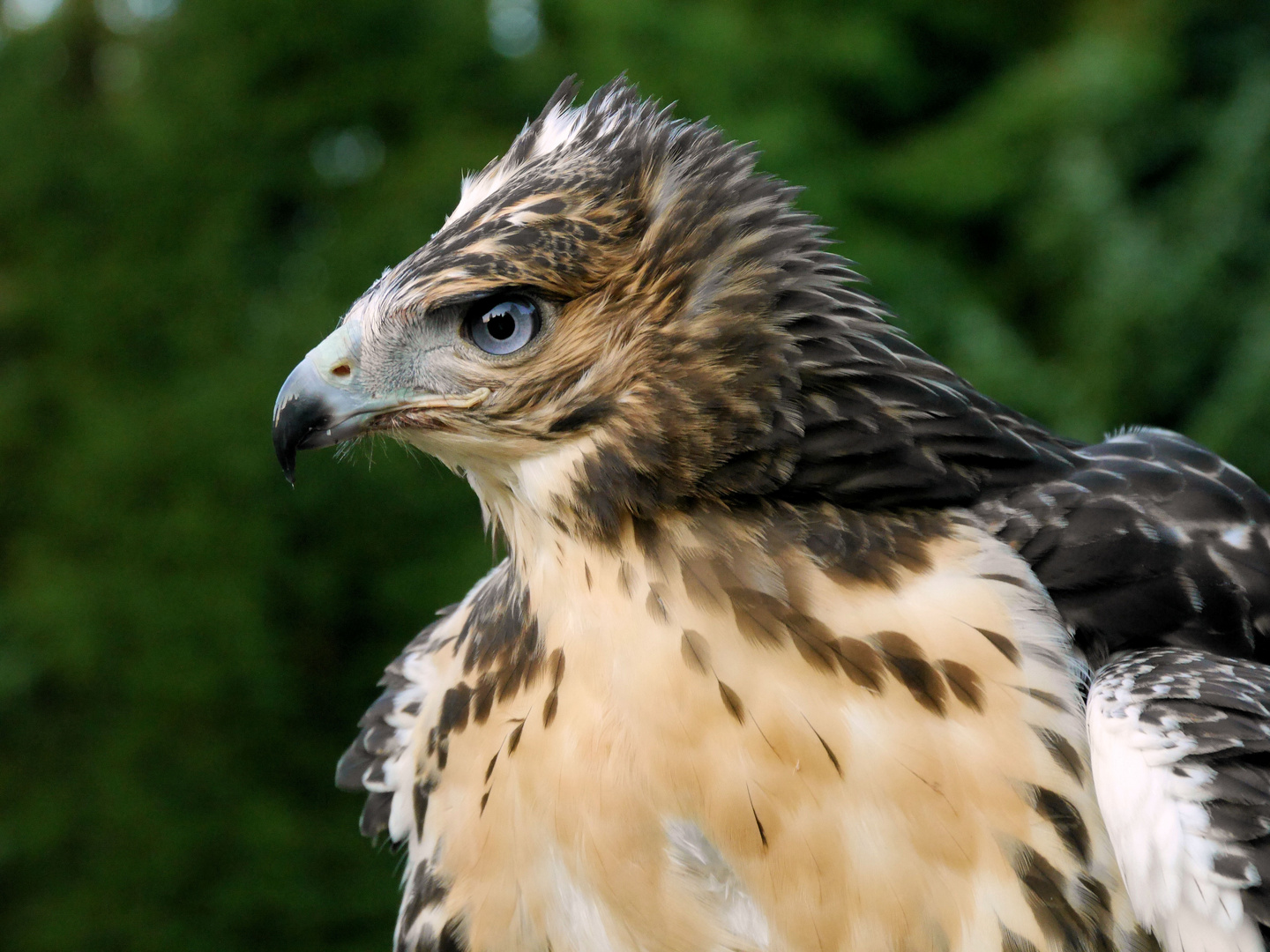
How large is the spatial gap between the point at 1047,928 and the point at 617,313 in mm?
1047

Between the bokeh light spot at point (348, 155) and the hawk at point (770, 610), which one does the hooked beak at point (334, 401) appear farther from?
the bokeh light spot at point (348, 155)

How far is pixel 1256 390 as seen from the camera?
16.4ft

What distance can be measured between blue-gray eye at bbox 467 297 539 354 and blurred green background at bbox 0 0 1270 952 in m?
3.88

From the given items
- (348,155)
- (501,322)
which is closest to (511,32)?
(348,155)

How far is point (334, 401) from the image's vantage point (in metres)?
2.01

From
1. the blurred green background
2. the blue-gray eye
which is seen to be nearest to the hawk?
the blue-gray eye

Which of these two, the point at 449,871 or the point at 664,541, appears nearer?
the point at 664,541

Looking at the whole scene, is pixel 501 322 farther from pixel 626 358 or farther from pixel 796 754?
pixel 796 754

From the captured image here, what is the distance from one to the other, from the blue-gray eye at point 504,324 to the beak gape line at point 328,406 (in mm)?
73

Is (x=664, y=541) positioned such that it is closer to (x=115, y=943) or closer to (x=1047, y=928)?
(x=1047, y=928)

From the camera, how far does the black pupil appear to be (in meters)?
1.99

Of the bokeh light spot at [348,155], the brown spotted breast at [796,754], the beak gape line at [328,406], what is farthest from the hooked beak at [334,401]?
the bokeh light spot at [348,155]

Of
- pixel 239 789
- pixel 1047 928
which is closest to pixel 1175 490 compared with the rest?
pixel 1047 928

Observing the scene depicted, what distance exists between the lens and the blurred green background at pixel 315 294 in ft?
18.9
